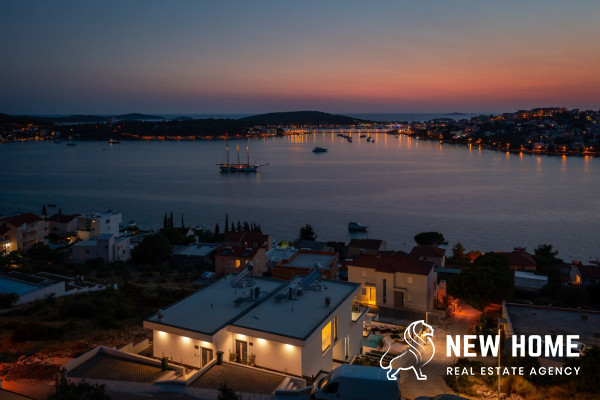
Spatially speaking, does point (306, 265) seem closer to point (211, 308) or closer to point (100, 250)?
point (211, 308)

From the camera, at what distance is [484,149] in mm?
53594

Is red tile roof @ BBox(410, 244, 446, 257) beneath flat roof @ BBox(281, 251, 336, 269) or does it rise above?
beneath

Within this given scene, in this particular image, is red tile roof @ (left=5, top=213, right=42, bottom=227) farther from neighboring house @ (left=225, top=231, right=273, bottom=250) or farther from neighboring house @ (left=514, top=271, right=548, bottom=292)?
neighboring house @ (left=514, top=271, right=548, bottom=292)

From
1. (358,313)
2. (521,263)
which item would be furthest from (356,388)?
(521,263)

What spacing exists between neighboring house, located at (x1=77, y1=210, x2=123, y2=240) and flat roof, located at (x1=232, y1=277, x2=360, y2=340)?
38.3 feet

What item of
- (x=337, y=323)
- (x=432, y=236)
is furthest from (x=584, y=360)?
(x=432, y=236)

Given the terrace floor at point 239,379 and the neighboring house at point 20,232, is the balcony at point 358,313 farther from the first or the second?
the neighboring house at point 20,232

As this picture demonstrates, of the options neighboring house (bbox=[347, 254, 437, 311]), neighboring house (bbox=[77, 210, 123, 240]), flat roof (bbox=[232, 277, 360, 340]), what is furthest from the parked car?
neighboring house (bbox=[77, 210, 123, 240])

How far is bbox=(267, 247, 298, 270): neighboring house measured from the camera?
9953 millimetres

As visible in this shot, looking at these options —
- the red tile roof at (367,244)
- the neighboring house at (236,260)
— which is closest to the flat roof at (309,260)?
the neighboring house at (236,260)

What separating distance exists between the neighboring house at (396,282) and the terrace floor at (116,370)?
12.7 feet

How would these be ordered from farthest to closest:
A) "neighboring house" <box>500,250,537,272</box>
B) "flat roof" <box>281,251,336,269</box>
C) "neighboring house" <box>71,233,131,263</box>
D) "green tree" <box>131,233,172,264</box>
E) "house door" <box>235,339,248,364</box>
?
"neighboring house" <box>71,233,131,263</box>
"green tree" <box>131,233,172,264</box>
"neighboring house" <box>500,250,537,272</box>
"flat roof" <box>281,251,336,269</box>
"house door" <box>235,339,248,364</box>

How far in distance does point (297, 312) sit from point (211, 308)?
818mm

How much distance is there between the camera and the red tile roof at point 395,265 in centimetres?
675
